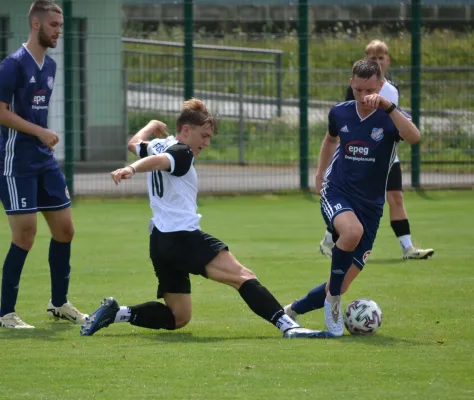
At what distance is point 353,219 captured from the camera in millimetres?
7773

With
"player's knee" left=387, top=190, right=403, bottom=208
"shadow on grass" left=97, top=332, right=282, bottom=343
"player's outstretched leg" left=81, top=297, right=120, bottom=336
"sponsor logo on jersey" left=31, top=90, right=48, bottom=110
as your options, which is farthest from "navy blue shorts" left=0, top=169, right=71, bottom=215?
"player's knee" left=387, top=190, right=403, bottom=208

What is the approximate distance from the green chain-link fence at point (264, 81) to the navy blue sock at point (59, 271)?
8.49m

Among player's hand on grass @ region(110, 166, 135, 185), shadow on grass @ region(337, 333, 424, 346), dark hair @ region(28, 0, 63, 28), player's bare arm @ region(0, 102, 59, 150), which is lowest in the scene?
shadow on grass @ region(337, 333, 424, 346)

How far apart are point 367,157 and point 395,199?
3.44m

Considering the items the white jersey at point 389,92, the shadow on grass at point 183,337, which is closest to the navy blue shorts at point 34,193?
the shadow on grass at point 183,337

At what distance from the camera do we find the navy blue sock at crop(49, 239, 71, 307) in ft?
27.7

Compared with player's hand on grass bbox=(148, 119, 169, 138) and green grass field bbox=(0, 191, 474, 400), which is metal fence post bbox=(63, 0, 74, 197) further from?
player's hand on grass bbox=(148, 119, 169, 138)

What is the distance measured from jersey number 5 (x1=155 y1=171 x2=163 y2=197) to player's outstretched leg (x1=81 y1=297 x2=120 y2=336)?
74 centimetres

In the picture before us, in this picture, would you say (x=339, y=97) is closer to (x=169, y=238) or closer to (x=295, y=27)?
(x=295, y=27)

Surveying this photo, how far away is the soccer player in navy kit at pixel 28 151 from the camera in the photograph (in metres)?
8.09

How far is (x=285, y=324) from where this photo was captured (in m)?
7.51


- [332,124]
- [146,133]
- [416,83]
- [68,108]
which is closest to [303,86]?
[416,83]

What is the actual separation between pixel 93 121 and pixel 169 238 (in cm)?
1029

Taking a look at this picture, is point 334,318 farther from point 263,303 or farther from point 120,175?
point 120,175
